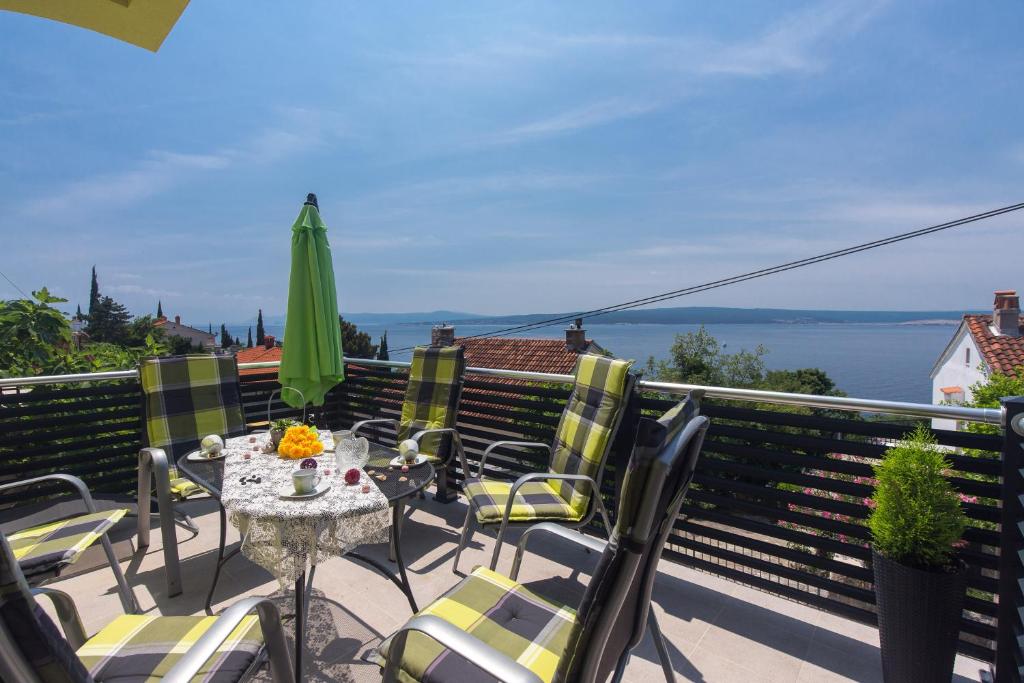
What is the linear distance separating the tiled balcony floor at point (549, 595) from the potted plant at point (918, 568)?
1.05 feet

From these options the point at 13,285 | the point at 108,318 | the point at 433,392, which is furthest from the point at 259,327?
the point at 433,392

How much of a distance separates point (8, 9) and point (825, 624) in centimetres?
448

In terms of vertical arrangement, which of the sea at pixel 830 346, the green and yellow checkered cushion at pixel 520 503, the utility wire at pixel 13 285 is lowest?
the sea at pixel 830 346

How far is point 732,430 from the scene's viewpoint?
253 centimetres

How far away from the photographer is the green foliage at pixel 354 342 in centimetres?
2925

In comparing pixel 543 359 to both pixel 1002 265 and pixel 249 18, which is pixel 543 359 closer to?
pixel 249 18

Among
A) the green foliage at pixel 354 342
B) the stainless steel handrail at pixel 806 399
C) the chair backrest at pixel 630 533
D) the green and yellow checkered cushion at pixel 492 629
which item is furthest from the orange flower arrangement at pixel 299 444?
the green foliage at pixel 354 342

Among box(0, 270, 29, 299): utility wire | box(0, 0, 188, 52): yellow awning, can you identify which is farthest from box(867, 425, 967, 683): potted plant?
box(0, 270, 29, 299): utility wire

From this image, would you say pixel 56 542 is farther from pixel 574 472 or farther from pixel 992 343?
pixel 992 343

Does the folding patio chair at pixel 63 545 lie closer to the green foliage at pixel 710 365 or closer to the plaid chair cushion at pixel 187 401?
the plaid chair cushion at pixel 187 401

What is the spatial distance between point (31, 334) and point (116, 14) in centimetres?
422

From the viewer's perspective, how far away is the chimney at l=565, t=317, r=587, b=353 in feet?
53.1

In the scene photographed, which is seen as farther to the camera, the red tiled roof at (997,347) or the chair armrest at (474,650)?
the red tiled roof at (997,347)

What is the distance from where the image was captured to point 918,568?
1.75 metres
